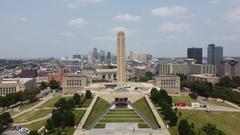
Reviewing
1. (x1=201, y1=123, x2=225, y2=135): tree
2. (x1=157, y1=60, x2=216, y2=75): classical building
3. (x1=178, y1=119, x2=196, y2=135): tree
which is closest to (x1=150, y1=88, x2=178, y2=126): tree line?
(x1=178, y1=119, x2=196, y2=135): tree

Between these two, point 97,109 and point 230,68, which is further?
point 230,68

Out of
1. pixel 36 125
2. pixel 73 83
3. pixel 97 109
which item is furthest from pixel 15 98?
pixel 36 125

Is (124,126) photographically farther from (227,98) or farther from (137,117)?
(227,98)

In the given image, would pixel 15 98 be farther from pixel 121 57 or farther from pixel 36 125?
pixel 121 57

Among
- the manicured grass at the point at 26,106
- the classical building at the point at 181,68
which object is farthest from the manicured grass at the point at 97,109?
the classical building at the point at 181,68

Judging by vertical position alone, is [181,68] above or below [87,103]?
above

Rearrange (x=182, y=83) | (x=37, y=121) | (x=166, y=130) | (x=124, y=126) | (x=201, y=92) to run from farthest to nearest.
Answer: (x=182, y=83)
(x=201, y=92)
(x=37, y=121)
(x=124, y=126)
(x=166, y=130)

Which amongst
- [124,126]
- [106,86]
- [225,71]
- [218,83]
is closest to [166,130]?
[124,126]
